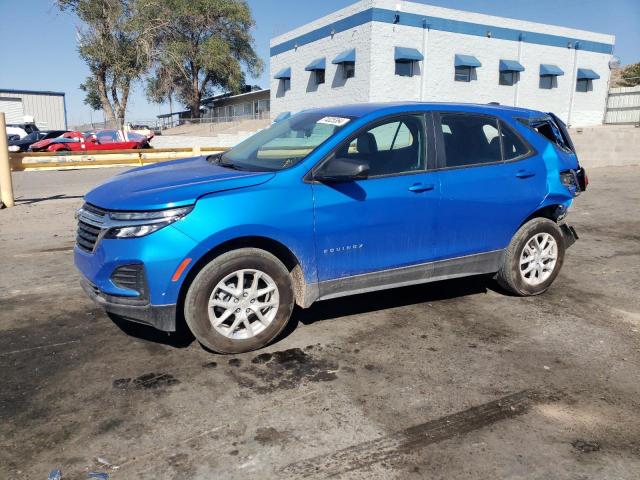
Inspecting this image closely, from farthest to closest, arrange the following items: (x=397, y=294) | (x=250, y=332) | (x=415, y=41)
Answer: (x=415, y=41) < (x=397, y=294) < (x=250, y=332)

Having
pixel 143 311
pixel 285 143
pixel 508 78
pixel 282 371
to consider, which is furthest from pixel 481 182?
pixel 508 78

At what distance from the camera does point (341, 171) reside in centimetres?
391

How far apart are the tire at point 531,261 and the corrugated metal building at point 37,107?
182 ft

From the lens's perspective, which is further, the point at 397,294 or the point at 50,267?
the point at 50,267

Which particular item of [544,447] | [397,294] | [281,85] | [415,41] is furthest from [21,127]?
[544,447]

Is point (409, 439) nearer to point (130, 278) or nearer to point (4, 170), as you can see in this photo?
point (130, 278)

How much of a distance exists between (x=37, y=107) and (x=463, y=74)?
45.6 meters

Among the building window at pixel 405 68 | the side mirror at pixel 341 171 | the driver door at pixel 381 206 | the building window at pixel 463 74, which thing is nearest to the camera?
the side mirror at pixel 341 171

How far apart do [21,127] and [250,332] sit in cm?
3734

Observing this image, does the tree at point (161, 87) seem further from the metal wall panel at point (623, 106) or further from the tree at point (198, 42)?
the metal wall panel at point (623, 106)

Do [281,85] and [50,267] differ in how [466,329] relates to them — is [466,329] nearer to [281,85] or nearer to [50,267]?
[50,267]

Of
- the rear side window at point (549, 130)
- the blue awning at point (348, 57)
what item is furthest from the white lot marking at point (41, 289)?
the blue awning at point (348, 57)

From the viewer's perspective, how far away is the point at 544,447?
2830mm

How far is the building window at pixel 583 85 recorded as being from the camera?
32.1 metres
